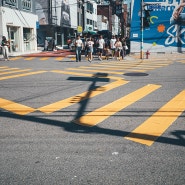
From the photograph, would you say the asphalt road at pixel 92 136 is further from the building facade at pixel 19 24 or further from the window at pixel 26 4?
the window at pixel 26 4

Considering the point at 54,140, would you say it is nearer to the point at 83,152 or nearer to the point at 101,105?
the point at 83,152

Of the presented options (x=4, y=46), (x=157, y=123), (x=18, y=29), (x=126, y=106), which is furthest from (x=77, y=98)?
(x=18, y=29)

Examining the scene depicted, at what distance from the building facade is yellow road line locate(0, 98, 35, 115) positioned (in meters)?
19.8

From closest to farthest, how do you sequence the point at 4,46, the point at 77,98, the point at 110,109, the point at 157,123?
the point at 157,123 < the point at 110,109 < the point at 77,98 < the point at 4,46

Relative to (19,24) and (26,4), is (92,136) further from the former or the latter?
(26,4)

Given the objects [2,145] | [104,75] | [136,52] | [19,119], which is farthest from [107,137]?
[136,52]

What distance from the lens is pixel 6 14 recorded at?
25.3 m

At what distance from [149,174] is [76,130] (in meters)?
1.90

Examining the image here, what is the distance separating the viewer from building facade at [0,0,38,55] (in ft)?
82.6

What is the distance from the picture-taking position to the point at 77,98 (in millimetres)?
7371

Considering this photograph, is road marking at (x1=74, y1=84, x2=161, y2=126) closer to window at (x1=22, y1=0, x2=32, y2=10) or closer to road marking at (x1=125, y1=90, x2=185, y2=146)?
road marking at (x1=125, y1=90, x2=185, y2=146)

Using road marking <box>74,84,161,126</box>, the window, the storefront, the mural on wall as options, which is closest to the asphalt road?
road marking <box>74,84,161,126</box>

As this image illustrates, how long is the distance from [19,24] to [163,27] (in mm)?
15485

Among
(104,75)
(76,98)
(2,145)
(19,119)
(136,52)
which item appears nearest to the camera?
(2,145)
